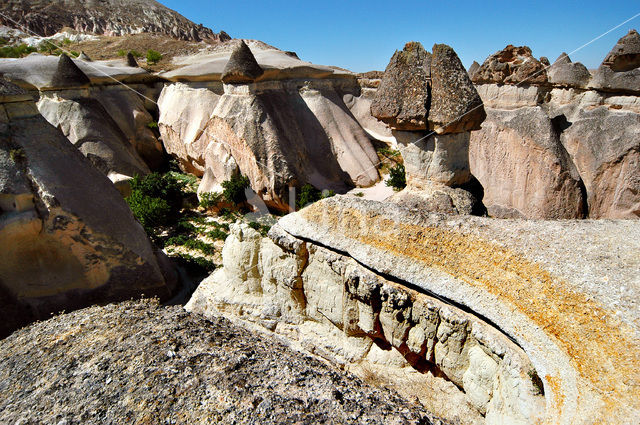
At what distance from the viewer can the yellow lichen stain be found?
1.81 meters

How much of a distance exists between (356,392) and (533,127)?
558 centimetres

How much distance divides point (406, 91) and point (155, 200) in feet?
18.6

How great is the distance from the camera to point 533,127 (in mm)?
6238

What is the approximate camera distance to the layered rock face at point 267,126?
26.2 feet

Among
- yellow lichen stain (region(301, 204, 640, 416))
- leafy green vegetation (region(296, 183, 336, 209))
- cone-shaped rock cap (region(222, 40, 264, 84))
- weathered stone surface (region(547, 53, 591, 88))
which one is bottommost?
leafy green vegetation (region(296, 183, 336, 209))

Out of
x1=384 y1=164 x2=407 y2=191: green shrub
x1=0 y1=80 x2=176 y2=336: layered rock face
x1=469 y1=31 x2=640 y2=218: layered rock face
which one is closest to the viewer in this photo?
x1=0 y1=80 x2=176 y2=336: layered rock face

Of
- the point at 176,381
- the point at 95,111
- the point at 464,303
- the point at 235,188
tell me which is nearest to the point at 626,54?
the point at 464,303

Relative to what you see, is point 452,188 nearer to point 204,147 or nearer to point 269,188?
point 269,188

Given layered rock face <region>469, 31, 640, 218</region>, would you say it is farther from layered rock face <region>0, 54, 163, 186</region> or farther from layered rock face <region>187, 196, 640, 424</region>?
layered rock face <region>0, 54, 163, 186</region>

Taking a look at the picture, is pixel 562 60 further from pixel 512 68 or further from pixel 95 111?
pixel 95 111

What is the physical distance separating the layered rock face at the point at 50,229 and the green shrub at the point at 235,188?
312 centimetres

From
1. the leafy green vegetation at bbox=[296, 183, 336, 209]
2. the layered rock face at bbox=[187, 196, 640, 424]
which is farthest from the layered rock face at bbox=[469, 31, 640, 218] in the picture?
the layered rock face at bbox=[187, 196, 640, 424]

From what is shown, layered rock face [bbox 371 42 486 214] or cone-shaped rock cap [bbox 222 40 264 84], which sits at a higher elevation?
cone-shaped rock cap [bbox 222 40 264 84]

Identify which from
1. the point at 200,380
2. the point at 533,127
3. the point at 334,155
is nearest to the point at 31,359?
the point at 200,380
